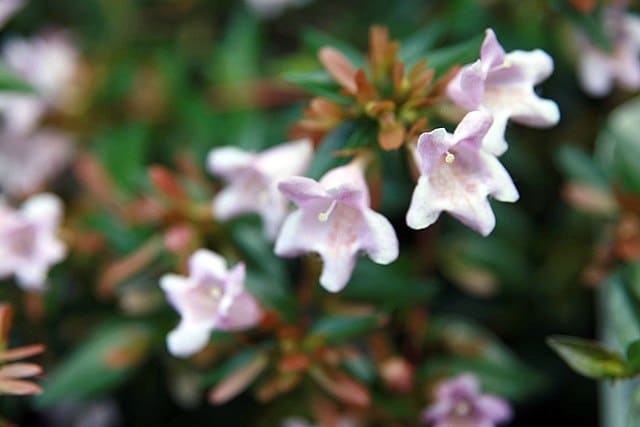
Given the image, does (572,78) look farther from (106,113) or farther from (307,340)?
(106,113)

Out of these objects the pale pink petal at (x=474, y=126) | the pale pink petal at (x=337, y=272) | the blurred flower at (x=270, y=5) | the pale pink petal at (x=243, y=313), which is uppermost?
the blurred flower at (x=270, y=5)

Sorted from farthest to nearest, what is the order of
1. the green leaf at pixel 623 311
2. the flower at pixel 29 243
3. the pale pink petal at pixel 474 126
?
1. the flower at pixel 29 243
2. the green leaf at pixel 623 311
3. the pale pink petal at pixel 474 126

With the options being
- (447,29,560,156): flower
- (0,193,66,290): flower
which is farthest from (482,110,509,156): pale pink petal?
(0,193,66,290): flower

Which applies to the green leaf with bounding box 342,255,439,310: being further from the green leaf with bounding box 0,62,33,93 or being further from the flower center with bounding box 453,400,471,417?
the green leaf with bounding box 0,62,33,93

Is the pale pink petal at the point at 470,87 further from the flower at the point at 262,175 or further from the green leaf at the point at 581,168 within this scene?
the green leaf at the point at 581,168

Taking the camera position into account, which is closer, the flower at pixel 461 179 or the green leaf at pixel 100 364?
the flower at pixel 461 179

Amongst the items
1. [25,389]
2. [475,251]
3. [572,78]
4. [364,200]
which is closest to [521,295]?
[475,251]

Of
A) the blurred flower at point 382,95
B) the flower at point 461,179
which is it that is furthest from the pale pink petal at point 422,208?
the blurred flower at point 382,95

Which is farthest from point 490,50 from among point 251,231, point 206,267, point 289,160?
point 251,231
